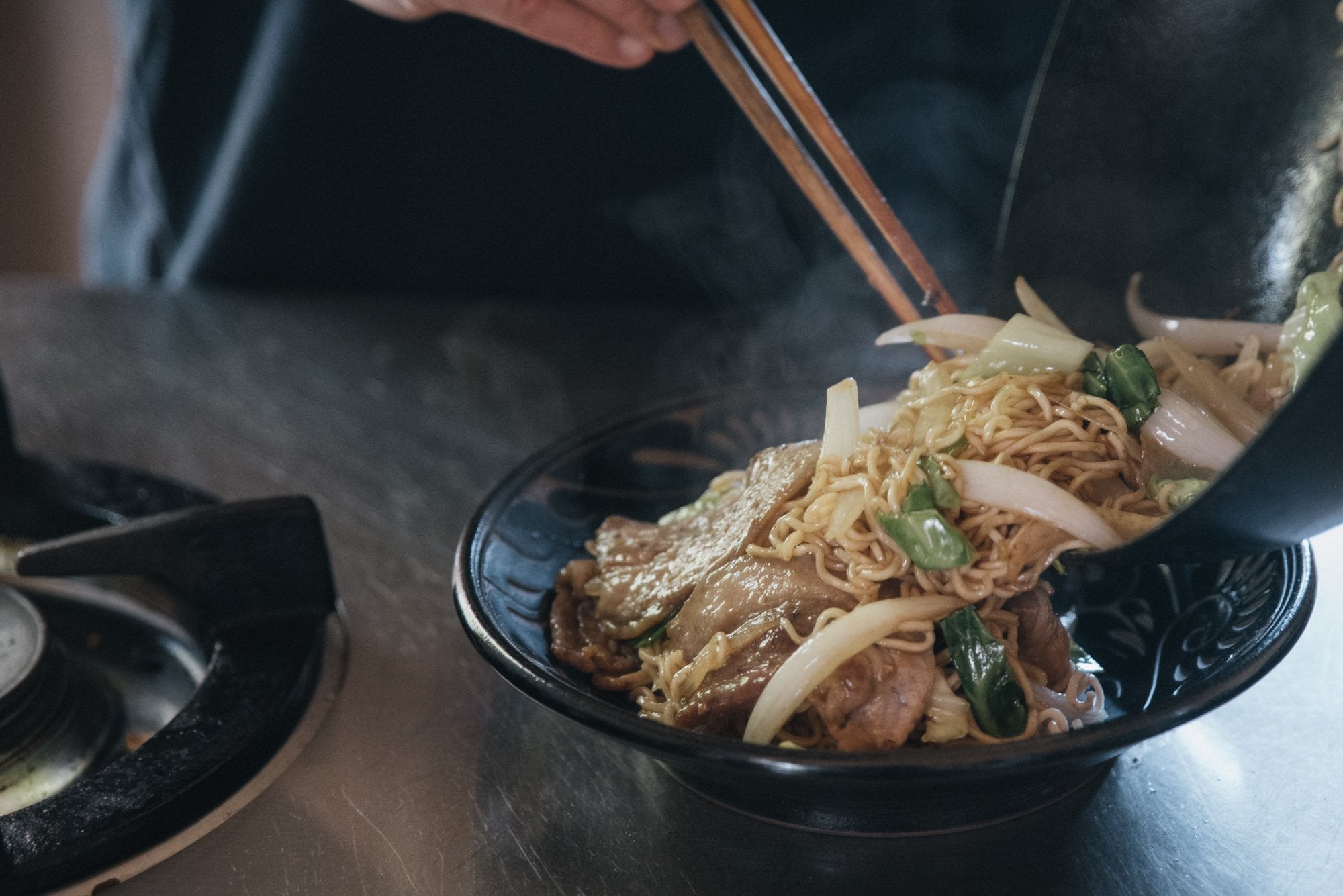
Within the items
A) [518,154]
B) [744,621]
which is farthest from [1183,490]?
[518,154]

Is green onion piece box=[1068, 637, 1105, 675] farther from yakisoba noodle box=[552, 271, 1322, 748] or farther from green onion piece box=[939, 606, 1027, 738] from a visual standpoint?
green onion piece box=[939, 606, 1027, 738]

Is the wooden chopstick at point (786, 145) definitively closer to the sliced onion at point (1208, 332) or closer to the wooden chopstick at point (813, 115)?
the wooden chopstick at point (813, 115)

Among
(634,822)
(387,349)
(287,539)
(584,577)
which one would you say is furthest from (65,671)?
(387,349)

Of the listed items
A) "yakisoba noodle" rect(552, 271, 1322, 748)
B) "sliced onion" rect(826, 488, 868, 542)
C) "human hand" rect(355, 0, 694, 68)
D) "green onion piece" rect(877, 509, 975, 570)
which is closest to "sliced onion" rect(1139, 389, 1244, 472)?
"yakisoba noodle" rect(552, 271, 1322, 748)

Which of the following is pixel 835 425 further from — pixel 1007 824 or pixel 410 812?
pixel 410 812

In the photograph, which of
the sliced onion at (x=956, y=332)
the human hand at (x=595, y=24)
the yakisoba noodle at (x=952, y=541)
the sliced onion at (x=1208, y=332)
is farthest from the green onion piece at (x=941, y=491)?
the human hand at (x=595, y=24)
